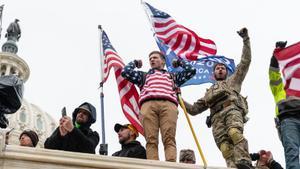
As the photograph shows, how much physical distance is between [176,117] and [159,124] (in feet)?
0.84

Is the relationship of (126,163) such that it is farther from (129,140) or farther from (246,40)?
(246,40)

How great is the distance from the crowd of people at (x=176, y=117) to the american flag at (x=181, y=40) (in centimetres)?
250

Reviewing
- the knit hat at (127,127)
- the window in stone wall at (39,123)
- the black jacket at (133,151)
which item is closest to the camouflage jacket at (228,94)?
the knit hat at (127,127)

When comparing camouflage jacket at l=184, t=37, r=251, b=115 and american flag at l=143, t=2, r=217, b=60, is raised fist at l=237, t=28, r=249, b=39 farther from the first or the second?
american flag at l=143, t=2, r=217, b=60

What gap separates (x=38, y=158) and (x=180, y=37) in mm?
6262

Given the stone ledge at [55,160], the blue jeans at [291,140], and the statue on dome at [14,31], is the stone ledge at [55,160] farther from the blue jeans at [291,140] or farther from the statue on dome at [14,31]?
the statue on dome at [14,31]

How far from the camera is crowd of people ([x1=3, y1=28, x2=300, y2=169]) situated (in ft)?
31.1

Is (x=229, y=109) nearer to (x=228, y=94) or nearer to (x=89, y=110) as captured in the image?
(x=228, y=94)

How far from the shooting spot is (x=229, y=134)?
10.4m

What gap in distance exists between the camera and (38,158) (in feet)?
27.5

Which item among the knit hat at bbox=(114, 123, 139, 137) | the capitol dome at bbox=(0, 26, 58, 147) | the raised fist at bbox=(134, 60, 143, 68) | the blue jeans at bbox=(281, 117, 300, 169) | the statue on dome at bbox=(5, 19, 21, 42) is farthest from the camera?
the statue on dome at bbox=(5, 19, 21, 42)

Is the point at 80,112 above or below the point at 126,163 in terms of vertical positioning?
above

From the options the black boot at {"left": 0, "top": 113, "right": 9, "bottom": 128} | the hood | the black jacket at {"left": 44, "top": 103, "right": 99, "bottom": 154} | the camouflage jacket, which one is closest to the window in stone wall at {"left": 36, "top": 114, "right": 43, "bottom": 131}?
the camouflage jacket

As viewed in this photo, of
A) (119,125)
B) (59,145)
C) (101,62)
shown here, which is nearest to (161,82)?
(119,125)
